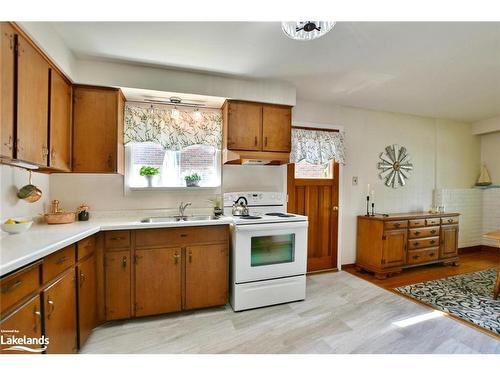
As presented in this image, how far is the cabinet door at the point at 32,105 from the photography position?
1521 millimetres

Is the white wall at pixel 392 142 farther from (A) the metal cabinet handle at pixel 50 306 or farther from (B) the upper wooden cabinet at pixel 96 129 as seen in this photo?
(A) the metal cabinet handle at pixel 50 306

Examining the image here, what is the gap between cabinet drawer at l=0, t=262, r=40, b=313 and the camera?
40.3 inches

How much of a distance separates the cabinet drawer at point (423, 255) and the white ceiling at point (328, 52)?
233 cm

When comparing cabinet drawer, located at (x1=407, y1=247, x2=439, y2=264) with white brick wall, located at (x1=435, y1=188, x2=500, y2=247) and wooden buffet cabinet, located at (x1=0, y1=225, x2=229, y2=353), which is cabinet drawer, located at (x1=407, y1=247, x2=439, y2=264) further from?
wooden buffet cabinet, located at (x1=0, y1=225, x2=229, y2=353)

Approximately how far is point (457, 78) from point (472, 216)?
11.3 ft

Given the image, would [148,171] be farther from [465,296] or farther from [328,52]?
[465,296]

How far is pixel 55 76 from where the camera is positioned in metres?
1.96

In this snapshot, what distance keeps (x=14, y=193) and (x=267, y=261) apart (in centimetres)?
234

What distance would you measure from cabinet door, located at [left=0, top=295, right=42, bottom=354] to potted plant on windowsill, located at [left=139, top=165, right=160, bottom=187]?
1632 millimetres

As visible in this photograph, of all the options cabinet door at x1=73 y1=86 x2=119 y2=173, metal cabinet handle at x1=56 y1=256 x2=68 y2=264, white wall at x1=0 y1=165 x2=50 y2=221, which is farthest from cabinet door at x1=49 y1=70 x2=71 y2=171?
metal cabinet handle at x1=56 y1=256 x2=68 y2=264

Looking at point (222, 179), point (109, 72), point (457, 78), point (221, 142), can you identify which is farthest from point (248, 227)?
point (457, 78)

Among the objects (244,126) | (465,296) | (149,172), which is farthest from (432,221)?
(149,172)

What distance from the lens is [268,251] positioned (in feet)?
8.49

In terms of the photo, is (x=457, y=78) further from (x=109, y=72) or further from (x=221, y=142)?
(x=109, y=72)
